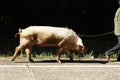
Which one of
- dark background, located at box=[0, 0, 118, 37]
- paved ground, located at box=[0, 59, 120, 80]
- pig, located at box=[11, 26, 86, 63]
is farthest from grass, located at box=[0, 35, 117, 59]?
pig, located at box=[11, 26, 86, 63]

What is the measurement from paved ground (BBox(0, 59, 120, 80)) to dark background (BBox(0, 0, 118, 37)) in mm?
5536

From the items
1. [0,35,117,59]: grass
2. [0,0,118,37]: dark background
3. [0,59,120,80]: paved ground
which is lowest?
[0,59,120,80]: paved ground

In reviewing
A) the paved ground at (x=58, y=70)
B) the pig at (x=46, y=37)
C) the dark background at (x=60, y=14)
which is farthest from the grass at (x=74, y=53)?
the pig at (x=46, y=37)

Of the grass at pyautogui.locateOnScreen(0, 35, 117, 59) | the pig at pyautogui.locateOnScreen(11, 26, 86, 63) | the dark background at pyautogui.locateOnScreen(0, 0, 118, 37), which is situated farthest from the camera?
the dark background at pyautogui.locateOnScreen(0, 0, 118, 37)

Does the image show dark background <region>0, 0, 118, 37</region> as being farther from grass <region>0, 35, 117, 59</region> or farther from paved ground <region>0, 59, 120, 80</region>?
paved ground <region>0, 59, 120, 80</region>

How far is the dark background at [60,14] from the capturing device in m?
17.4

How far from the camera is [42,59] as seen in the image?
41.2 ft

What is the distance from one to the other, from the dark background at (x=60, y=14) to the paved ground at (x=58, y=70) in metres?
5.54

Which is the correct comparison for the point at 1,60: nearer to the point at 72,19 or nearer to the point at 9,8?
the point at 9,8

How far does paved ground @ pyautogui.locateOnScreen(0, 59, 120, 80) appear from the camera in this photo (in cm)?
977

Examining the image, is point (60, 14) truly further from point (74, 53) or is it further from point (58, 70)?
→ point (58, 70)

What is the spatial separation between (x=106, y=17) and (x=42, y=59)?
668cm

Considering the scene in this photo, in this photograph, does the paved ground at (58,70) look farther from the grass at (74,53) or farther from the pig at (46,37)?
the grass at (74,53)

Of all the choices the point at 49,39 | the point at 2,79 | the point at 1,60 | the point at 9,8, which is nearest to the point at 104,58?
the point at 49,39
